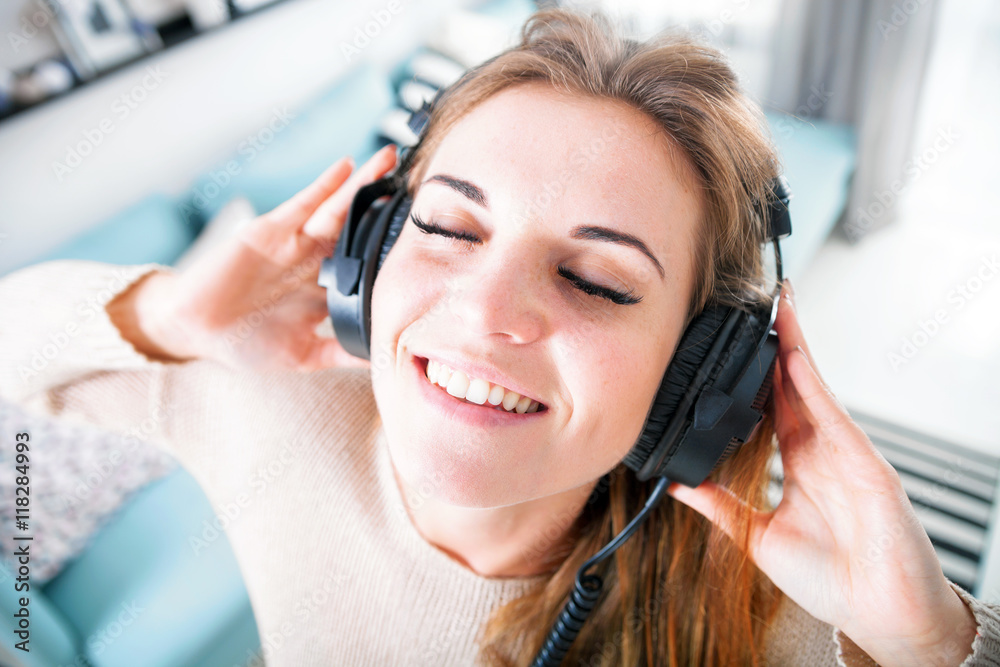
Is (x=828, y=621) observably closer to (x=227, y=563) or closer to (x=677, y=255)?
(x=677, y=255)

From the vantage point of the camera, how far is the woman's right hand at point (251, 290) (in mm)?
1075

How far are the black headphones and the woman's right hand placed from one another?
177mm

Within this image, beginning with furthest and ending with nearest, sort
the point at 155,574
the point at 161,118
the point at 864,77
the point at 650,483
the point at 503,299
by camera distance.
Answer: the point at 864,77
the point at 161,118
the point at 155,574
the point at 650,483
the point at 503,299

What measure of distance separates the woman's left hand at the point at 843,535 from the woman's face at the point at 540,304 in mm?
243

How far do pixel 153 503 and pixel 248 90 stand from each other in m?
1.59

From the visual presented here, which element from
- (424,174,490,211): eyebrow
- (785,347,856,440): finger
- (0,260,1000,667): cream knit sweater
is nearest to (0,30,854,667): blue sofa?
(0,260,1000,667): cream knit sweater

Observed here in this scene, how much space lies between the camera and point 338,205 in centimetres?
110

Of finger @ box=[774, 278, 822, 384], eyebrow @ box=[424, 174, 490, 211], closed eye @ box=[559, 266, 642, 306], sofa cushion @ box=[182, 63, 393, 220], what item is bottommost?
sofa cushion @ box=[182, 63, 393, 220]

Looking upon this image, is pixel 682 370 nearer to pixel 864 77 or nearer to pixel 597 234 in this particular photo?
pixel 597 234

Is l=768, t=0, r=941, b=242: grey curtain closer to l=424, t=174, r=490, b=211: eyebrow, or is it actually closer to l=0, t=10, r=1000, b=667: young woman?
l=0, t=10, r=1000, b=667: young woman

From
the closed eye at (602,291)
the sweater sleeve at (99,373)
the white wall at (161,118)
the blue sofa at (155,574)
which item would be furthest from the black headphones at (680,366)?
the white wall at (161,118)

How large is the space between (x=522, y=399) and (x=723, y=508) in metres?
0.41

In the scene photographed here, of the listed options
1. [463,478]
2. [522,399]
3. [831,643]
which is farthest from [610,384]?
[831,643]

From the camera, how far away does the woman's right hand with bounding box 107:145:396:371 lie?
1.08 m
